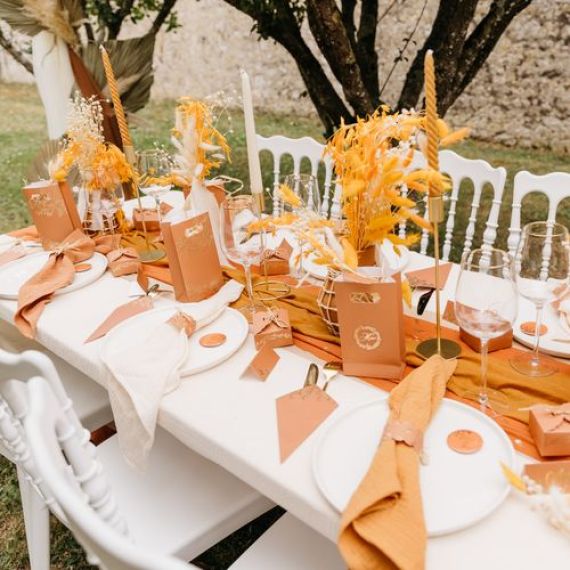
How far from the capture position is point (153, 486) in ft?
4.54

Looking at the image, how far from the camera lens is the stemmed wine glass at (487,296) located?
Answer: 1.07 metres

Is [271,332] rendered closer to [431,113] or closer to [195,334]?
[195,334]

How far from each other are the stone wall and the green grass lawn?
241 millimetres

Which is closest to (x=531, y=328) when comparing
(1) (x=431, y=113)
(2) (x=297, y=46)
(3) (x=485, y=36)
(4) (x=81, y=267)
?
(1) (x=431, y=113)

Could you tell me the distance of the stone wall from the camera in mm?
6188

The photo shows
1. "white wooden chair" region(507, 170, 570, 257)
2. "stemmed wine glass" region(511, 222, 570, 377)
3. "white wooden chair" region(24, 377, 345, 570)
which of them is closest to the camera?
"white wooden chair" region(24, 377, 345, 570)

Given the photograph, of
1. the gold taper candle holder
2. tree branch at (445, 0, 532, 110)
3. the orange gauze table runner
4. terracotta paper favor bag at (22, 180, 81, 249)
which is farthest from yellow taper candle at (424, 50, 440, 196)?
tree branch at (445, 0, 532, 110)

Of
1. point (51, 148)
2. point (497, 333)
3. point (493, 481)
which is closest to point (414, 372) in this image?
point (497, 333)

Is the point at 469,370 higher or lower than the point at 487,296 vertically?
lower

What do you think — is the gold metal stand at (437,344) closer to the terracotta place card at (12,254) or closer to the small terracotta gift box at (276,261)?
the small terracotta gift box at (276,261)

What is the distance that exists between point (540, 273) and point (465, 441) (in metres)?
0.39

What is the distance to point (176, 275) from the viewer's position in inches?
61.7

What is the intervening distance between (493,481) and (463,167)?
56.7 inches

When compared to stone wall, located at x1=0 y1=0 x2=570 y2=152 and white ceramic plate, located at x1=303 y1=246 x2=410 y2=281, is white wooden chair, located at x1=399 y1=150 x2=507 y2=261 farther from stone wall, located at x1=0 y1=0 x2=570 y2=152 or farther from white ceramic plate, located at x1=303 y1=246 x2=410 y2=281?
stone wall, located at x1=0 y1=0 x2=570 y2=152
